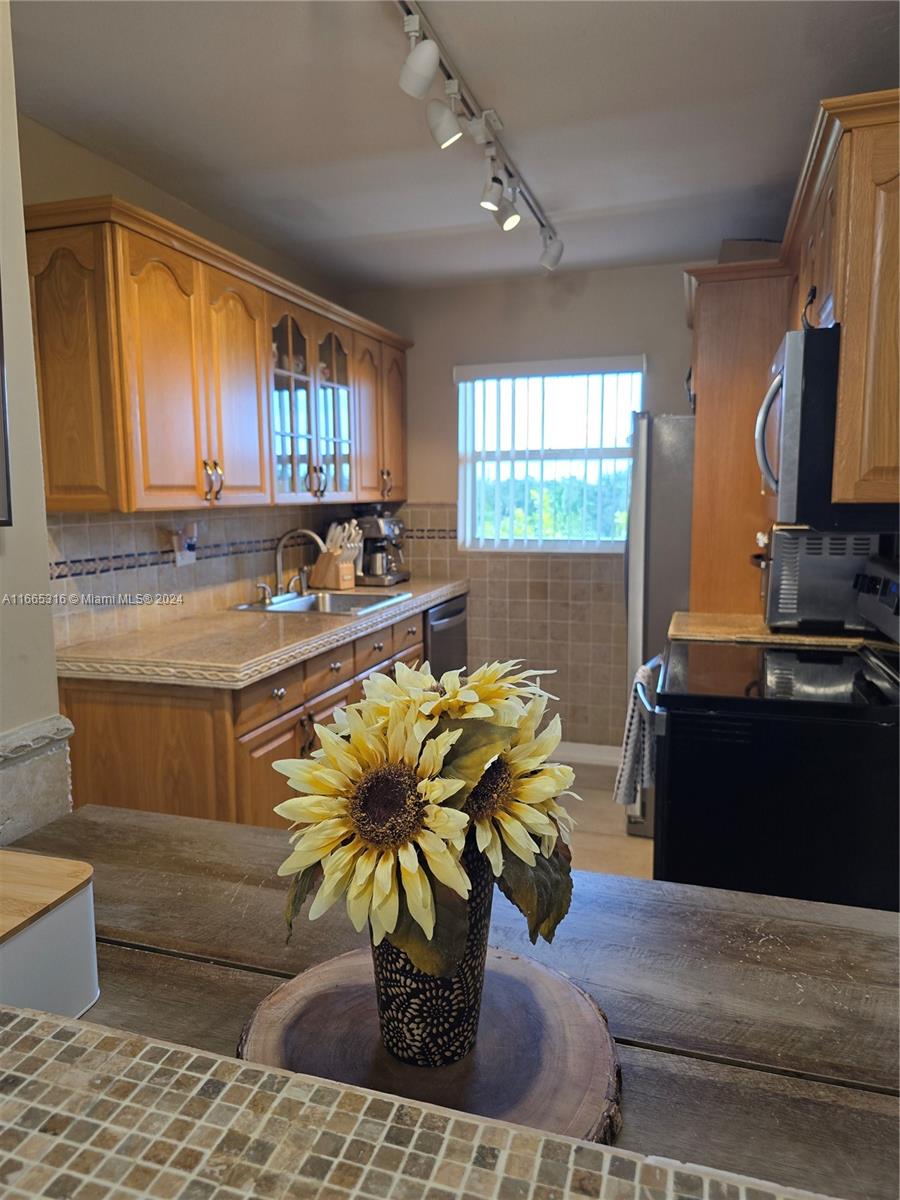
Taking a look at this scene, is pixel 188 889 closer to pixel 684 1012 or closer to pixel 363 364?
pixel 684 1012

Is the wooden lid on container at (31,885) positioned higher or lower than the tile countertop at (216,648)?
higher

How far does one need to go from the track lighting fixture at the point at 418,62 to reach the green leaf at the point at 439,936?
1.86 m

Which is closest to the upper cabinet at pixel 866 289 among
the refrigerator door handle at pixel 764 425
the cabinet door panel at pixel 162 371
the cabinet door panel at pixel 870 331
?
the cabinet door panel at pixel 870 331

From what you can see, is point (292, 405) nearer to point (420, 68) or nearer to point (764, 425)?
point (420, 68)

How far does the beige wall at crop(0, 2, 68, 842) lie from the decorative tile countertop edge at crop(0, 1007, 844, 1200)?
27.7 inches

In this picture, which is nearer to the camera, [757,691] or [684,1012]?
[684,1012]

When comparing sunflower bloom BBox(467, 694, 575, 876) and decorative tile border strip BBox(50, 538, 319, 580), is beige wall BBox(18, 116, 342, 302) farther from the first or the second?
sunflower bloom BBox(467, 694, 575, 876)

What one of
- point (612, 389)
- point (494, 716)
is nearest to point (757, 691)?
point (494, 716)

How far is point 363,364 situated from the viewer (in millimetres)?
3900

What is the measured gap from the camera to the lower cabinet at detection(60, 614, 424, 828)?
2264mm

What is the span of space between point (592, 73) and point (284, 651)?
72.5 inches

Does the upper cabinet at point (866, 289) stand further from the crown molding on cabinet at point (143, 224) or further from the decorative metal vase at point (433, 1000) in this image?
the crown molding on cabinet at point (143, 224)

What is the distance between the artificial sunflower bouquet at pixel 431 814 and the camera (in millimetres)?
552

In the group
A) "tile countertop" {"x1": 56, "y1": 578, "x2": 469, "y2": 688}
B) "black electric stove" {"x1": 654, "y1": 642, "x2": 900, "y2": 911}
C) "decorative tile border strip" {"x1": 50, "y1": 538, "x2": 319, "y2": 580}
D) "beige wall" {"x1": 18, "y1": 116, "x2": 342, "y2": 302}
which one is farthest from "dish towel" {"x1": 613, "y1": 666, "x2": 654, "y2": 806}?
"beige wall" {"x1": 18, "y1": 116, "x2": 342, "y2": 302}
